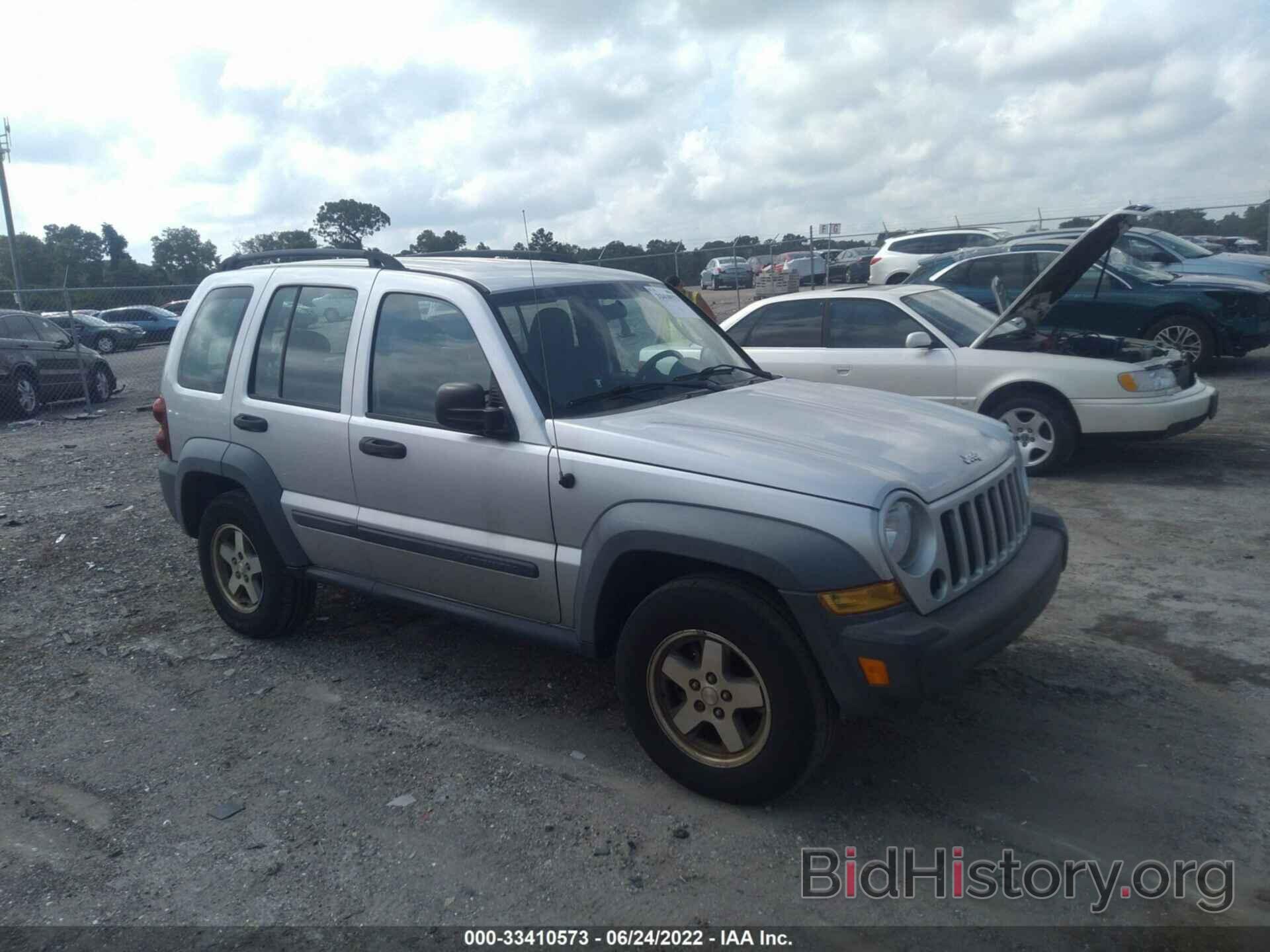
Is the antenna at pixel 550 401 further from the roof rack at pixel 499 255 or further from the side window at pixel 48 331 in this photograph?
the side window at pixel 48 331

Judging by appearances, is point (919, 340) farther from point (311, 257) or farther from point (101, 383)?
point (101, 383)

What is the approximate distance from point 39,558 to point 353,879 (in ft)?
17.3

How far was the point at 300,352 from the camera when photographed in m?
4.97

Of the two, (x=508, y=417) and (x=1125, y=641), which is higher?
(x=508, y=417)

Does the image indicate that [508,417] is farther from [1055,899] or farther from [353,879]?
[1055,899]

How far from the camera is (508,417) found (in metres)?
4.03

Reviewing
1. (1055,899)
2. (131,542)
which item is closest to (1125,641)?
(1055,899)

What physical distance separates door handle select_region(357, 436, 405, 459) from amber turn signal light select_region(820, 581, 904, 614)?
2029 millimetres

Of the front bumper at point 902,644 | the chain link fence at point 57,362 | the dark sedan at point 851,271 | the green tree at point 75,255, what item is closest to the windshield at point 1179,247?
the dark sedan at point 851,271

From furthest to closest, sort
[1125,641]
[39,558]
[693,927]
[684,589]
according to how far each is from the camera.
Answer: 1. [39,558]
2. [1125,641]
3. [684,589]
4. [693,927]

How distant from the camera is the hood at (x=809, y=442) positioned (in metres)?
3.42

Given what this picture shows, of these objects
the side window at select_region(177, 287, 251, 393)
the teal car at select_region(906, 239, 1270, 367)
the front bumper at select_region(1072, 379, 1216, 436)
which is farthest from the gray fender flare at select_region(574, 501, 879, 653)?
the teal car at select_region(906, 239, 1270, 367)

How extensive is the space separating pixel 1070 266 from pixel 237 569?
6.07 meters

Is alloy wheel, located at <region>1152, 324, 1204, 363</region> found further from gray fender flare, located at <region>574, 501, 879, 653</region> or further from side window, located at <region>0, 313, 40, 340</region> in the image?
side window, located at <region>0, 313, 40, 340</region>
